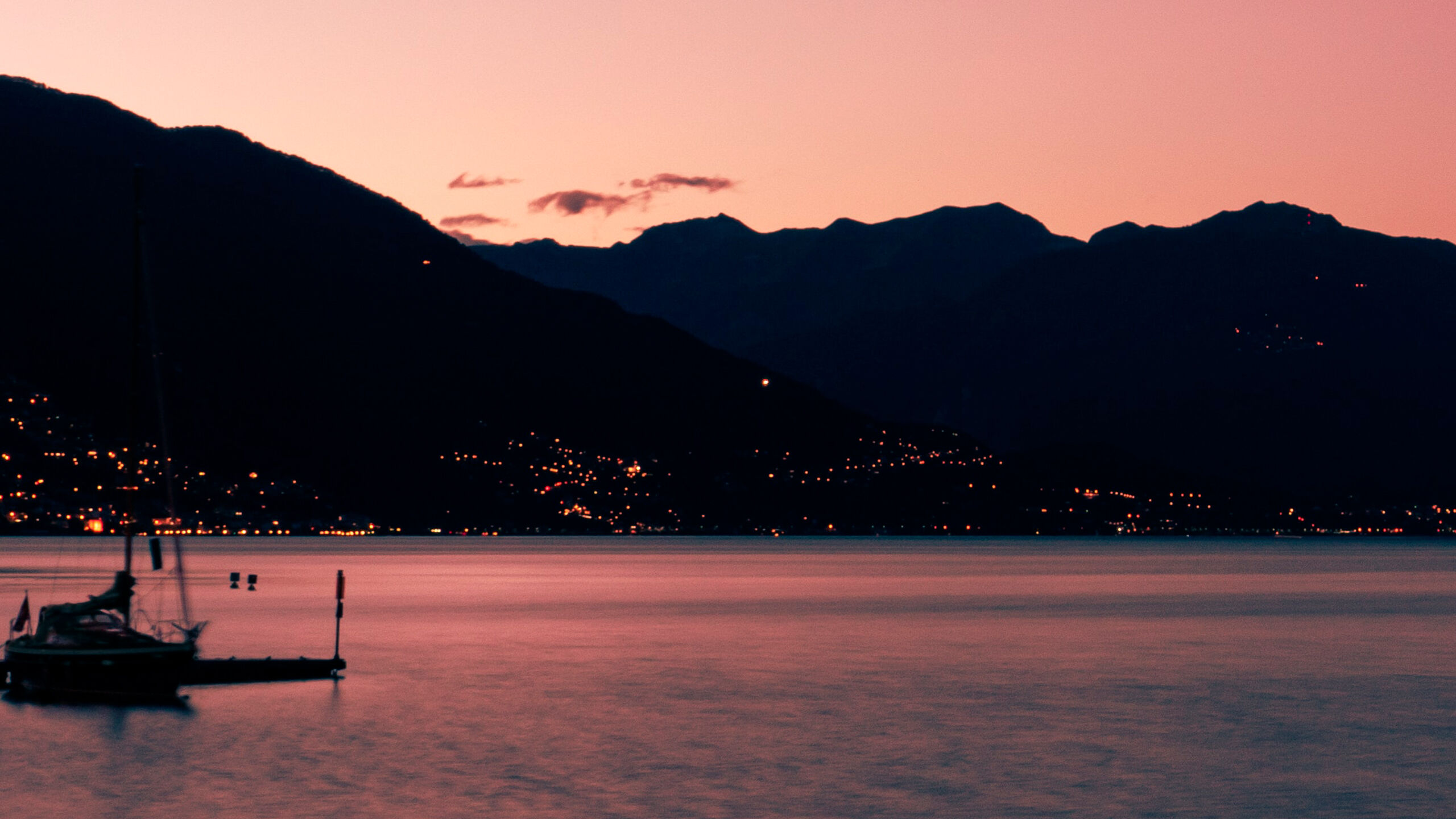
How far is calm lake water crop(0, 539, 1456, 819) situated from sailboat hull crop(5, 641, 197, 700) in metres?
0.84

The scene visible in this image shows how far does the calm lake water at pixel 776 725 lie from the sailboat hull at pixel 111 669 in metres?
0.84

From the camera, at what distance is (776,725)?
1913 inches

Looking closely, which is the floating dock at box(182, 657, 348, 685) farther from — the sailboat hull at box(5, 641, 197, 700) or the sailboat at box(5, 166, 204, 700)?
the sailboat hull at box(5, 641, 197, 700)

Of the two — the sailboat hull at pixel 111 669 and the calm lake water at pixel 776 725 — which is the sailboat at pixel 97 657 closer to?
the sailboat hull at pixel 111 669

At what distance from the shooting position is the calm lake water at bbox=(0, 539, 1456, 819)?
36.2 metres

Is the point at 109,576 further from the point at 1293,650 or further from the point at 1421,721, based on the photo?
the point at 1421,721

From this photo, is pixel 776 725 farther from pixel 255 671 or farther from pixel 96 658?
pixel 96 658

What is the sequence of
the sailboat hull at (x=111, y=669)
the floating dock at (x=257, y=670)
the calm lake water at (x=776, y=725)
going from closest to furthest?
1. the calm lake water at (x=776, y=725)
2. the sailboat hull at (x=111, y=669)
3. the floating dock at (x=257, y=670)

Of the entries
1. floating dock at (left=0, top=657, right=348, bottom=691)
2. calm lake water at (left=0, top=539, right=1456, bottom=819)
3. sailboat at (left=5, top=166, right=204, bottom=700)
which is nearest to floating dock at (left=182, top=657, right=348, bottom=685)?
floating dock at (left=0, top=657, right=348, bottom=691)

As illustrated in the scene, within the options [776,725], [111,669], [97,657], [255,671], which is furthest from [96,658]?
[776,725]

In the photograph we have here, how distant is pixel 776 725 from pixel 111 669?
2162cm

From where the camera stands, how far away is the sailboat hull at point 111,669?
50625 millimetres

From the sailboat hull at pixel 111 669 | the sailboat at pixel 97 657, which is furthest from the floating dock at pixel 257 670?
the sailboat hull at pixel 111 669

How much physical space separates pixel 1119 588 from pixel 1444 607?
36395 mm
